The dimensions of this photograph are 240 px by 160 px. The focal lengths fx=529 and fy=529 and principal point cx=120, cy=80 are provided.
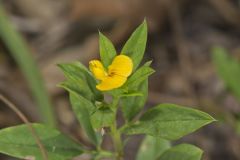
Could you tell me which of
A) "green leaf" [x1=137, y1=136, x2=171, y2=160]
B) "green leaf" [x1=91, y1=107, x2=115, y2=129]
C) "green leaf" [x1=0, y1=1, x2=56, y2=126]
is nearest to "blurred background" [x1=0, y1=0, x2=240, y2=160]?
"green leaf" [x1=0, y1=1, x2=56, y2=126]

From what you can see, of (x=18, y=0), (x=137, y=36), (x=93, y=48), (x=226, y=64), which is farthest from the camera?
(x=18, y=0)

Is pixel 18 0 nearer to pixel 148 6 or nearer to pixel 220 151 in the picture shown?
pixel 148 6

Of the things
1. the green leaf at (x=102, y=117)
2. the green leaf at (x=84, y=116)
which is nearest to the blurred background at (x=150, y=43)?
the green leaf at (x=84, y=116)

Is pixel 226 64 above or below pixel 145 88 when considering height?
below

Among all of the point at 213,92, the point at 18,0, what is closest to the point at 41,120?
the point at 213,92

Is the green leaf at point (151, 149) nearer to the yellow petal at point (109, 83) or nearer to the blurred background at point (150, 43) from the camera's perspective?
the yellow petal at point (109, 83)

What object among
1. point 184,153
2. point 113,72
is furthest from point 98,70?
point 184,153

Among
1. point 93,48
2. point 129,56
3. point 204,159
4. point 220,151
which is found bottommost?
point 220,151
